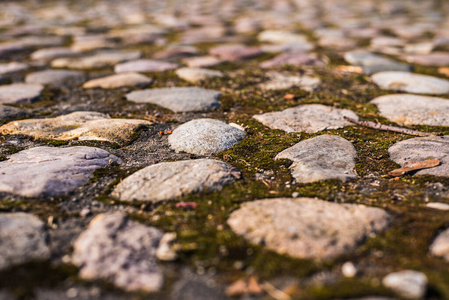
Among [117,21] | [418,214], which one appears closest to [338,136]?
[418,214]

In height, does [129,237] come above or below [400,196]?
above

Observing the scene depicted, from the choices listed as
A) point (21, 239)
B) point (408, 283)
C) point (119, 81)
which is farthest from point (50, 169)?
point (119, 81)

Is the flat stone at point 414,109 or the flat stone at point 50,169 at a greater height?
the flat stone at point 50,169

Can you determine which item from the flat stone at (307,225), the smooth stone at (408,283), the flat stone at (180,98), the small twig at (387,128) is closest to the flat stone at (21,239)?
the flat stone at (307,225)

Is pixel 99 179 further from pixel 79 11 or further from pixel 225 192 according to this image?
pixel 79 11

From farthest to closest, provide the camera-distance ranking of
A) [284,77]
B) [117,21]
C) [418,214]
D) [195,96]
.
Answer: [117,21]
[284,77]
[195,96]
[418,214]

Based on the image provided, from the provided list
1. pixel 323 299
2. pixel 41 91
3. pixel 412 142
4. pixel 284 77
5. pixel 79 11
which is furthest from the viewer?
pixel 79 11

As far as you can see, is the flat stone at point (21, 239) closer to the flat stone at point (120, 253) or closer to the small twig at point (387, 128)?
the flat stone at point (120, 253)
